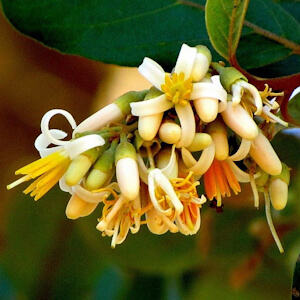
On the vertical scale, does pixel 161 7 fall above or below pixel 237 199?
above

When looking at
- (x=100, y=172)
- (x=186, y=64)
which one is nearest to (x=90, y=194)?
(x=100, y=172)

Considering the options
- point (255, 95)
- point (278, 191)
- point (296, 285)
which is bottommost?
point (296, 285)

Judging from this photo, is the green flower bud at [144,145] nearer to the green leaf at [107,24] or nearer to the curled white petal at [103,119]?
the curled white petal at [103,119]

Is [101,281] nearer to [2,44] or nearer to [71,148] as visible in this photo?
[2,44]

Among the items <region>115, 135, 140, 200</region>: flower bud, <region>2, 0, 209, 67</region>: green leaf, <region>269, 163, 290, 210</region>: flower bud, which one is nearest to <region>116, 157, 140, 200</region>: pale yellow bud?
<region>115, 135, 140, 200</region>: flower bud

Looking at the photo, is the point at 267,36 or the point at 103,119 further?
the point at 267,36

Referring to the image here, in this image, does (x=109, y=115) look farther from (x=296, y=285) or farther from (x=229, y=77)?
(x=296, y=285)

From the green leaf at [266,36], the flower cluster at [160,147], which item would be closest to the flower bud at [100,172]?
the flower cluster at [160,147]

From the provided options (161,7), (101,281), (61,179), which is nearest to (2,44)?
(101,281)
